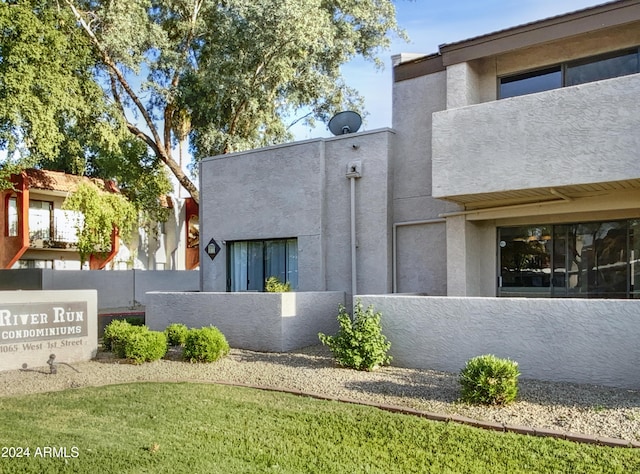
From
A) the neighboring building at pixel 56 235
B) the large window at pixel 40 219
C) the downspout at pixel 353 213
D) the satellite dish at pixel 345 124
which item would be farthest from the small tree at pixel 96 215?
the downspout at pixel 353 213

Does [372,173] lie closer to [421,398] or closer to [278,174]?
[278,174]

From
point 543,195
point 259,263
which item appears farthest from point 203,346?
point 543,195

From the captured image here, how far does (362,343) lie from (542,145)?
474 cm

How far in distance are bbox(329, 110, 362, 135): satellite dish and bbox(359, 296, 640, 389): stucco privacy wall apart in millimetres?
5987

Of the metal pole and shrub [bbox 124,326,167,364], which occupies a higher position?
the metal pole

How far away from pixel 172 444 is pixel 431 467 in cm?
268

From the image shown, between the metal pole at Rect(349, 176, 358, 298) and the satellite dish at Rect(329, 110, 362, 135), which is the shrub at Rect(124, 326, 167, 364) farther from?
the satellite dish at Rect(329, 110, 362, 135)

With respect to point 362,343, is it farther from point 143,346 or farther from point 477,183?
point 143,346

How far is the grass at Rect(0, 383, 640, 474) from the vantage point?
5.25 metres

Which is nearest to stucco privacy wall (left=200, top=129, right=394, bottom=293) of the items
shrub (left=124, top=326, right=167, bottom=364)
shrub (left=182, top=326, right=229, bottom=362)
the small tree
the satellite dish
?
the satellite dish

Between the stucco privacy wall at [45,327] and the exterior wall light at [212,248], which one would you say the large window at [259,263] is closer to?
the exterior wall light at [212,248]

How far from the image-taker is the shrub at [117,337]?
→ 10.5 m

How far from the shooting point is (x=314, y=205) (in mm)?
13930

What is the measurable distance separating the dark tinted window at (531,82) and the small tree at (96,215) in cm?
1959
